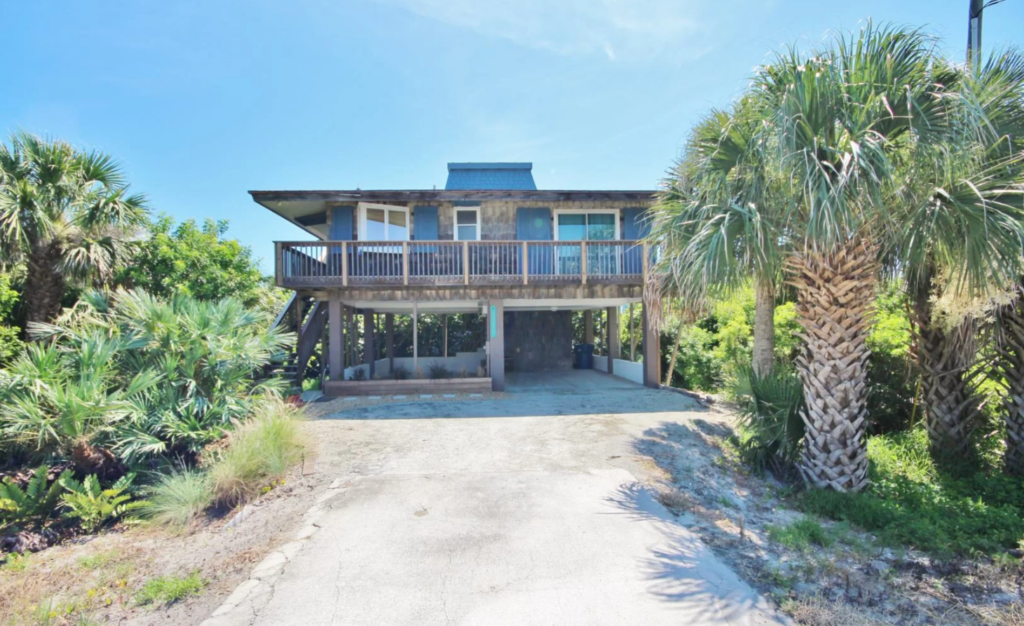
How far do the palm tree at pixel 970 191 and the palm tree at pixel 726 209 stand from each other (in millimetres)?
1234

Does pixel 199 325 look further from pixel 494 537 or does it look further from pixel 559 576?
pixel 559 576

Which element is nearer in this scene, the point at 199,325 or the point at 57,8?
the point at 199,325

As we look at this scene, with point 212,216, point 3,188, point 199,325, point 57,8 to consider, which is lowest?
point 199,325

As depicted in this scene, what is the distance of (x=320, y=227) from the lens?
15.7 meters

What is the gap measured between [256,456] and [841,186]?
7.20 metres

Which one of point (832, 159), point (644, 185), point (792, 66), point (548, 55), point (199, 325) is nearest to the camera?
point (832, 159)

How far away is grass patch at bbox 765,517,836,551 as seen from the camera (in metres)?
4.11

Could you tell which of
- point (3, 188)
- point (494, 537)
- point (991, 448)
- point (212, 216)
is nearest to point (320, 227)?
point (212, 216)

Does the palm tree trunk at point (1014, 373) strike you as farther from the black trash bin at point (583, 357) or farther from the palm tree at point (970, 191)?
the black trash bin at point (583, 357)

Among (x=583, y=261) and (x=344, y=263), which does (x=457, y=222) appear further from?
(x=583, y=261)

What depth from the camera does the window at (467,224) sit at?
13.7 m

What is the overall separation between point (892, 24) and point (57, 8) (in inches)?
552

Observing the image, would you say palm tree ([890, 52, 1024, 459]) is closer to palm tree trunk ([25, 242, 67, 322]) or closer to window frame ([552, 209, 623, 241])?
window frame ([552, 209, 623, 241])

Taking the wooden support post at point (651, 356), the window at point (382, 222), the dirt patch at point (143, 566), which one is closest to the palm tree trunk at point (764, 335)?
the wooden support post at point (651, 356)
